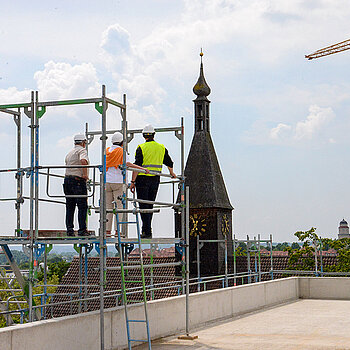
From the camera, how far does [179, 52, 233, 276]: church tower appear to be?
3984 cm

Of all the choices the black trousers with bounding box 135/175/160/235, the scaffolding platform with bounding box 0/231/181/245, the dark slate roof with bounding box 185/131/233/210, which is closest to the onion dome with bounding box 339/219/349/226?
the dark slate roof with bounding box 185/131/233/210

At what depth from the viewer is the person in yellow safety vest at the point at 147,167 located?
39.1 feet

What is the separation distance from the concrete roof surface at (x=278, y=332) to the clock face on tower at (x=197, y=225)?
22.6 meters

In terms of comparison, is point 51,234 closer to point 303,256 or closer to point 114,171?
point 114,171

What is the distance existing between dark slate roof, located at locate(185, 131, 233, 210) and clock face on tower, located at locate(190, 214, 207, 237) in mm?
639

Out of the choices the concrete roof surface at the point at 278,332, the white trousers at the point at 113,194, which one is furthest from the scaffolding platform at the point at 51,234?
the concrete roof surface at the point at 278,332

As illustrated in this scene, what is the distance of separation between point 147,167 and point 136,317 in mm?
2535

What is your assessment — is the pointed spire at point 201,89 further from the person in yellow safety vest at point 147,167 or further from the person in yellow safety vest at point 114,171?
the person in yellow safety vest at point 114,171

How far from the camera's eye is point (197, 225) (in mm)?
40094

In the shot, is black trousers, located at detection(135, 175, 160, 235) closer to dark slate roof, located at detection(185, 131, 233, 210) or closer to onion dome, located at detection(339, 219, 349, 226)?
dark slate roof, located at detection(185, 131, 233, 210)

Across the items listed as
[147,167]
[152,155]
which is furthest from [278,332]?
[152,155]

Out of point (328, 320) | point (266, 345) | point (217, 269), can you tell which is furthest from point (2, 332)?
point (217, 269)

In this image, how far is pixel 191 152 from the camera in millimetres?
42750

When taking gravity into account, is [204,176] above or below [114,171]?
above
